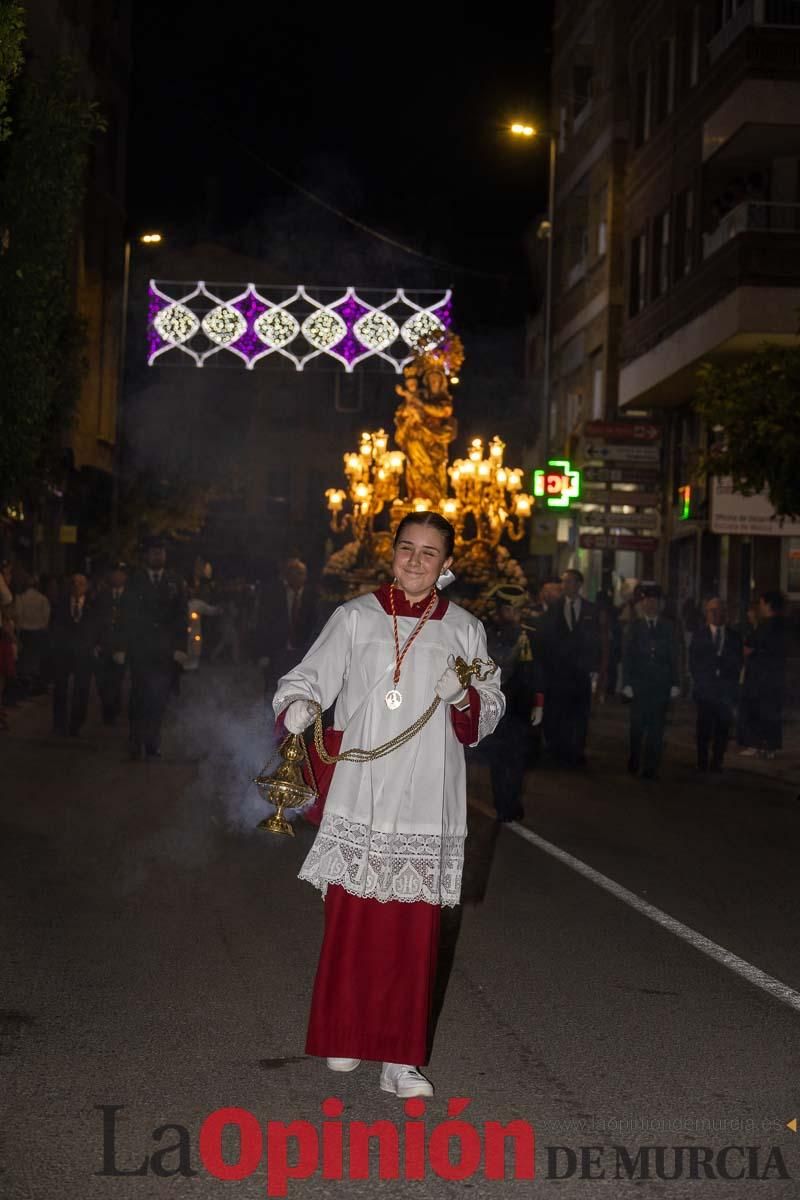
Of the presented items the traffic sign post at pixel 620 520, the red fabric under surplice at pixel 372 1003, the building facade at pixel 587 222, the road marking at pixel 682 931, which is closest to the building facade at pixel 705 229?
the traffic sign post at pixel 620 520

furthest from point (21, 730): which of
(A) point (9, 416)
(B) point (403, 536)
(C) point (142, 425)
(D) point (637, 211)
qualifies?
(C) point (142, 425)

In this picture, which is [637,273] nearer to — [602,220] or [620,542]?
[602,220]

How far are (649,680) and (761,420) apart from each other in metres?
2.63

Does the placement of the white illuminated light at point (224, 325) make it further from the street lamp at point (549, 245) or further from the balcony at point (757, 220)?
the balcony at point (757, 220)

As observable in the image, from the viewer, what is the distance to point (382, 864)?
5.54 m

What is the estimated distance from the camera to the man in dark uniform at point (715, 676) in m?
17.0

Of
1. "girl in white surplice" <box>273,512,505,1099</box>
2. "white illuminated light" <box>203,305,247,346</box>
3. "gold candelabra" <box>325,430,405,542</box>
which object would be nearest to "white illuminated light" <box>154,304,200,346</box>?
"white illuminated light" <box>203,305,247,346</box>

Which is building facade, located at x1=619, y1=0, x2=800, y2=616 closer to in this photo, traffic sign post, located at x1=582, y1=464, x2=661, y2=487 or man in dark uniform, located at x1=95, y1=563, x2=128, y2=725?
traffic sign post, located at x1=582, y1=464, x2=661, y2=487

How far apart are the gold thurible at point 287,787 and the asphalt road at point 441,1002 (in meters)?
0.80

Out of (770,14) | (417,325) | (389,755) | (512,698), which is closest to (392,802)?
(389,755)

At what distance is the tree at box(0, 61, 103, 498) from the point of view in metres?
19.5

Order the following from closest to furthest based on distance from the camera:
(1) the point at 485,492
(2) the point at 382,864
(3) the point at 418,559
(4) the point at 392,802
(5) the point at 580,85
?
1. (2) the point at 382,864
2. (4) the point at 392,802
3. (3) the point at 418,559
4. (1) the point at 485,492
5. (5) the point at 580,85

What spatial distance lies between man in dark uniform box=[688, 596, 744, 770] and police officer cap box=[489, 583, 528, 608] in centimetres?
401

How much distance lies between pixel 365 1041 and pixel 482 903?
3622 mm
